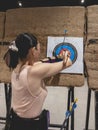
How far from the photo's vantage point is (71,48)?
2.13 meters

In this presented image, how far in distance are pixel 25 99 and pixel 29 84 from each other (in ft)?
0.32

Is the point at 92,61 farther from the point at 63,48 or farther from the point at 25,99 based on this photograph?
the point at 25,99

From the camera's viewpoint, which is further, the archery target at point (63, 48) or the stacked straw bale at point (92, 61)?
A: the archery target at point (63, 48)

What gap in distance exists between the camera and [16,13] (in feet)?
7.63

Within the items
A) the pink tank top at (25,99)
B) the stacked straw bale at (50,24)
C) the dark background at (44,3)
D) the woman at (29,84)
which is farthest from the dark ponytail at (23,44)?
the dark background at (44,3)

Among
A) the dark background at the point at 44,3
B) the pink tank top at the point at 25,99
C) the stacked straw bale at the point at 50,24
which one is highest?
the dark background at the point at 44,3

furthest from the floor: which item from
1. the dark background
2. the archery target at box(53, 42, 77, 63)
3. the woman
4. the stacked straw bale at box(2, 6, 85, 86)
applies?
the dark background

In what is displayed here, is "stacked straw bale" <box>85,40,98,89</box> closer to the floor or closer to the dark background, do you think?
the floor

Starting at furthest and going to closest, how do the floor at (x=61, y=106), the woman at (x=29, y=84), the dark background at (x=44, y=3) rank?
the dark background at (x=44, y=3) < the floor at (x=61, y=106) < the woman at (x=29, y=84)

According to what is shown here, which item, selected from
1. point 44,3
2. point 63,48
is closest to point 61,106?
point 63,48

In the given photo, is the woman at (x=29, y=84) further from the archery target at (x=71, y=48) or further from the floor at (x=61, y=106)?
the floor at (x=61, y=106)

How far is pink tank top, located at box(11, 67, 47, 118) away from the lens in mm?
1377

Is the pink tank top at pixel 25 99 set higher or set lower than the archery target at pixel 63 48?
lower

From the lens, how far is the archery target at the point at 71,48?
6.85ft
